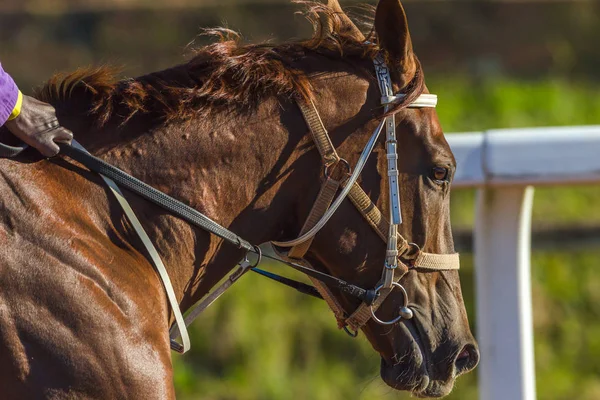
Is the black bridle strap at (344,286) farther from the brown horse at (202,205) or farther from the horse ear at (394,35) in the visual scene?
the horse ear at (394,35)

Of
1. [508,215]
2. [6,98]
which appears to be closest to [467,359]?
[508,215]

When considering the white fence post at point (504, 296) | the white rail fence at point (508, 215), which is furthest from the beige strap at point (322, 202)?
the white fence post at point (504, 296)

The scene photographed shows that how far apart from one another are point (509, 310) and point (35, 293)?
84.2 inches

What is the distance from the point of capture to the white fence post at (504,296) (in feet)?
12.4

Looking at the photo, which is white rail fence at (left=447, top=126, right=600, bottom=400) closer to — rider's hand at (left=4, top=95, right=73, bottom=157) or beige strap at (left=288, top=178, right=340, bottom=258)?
beige strap at (left=288, top=178, right=340, bottom=258)

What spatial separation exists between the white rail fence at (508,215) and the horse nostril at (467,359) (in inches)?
26.5

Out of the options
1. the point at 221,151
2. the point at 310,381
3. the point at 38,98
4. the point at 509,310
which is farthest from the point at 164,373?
the point at 310,381

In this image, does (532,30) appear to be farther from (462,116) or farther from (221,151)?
(221,151)

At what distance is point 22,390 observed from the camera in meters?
2.41

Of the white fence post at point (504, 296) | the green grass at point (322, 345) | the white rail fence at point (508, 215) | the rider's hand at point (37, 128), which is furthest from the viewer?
the green grass at point (322, 345)

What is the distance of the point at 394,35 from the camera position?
299 cm

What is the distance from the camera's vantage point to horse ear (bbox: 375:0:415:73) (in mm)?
2938

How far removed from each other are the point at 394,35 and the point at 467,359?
3.88 feet

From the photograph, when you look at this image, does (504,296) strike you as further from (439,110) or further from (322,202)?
(439,110)
